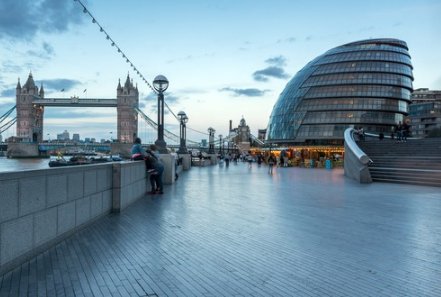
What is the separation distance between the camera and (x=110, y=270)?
4902 mm

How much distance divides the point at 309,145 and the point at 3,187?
70199 millimetres

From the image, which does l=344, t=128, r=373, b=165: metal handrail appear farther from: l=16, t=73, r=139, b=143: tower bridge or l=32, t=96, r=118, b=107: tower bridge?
l=32, t=96, r=118, b=107: tower bridge

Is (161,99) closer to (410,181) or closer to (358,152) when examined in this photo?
(358,152)

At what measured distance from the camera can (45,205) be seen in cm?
580

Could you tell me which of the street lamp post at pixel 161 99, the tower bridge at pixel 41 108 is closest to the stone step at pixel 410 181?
the street lamp post at pixel 161 99

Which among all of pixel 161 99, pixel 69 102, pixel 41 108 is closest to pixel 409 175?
pixel 161 99

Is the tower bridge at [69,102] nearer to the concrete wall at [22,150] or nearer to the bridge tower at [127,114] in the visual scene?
the bridge tower at [127,114]

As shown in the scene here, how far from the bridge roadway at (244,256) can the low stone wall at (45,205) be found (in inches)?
8.5

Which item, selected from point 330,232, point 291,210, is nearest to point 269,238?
point 330,232

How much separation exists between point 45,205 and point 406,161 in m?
20.2

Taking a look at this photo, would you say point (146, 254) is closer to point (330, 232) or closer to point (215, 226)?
point (215, 226)

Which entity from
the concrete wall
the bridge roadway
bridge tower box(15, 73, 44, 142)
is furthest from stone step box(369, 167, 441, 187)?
bridge tower box(15, 73, 44, 142)

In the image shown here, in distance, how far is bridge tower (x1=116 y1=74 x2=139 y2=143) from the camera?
126 meters

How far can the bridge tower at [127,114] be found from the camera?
12644 centimetres
